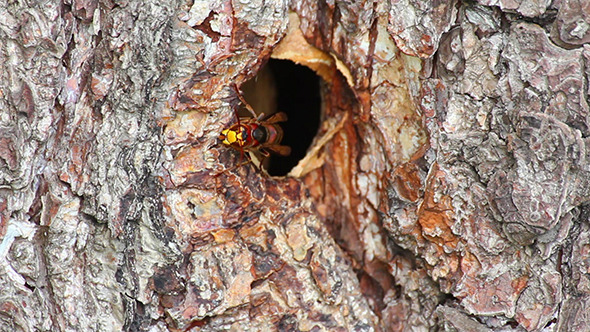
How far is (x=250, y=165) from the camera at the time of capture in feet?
5.79

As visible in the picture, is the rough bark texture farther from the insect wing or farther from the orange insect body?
the insect wing

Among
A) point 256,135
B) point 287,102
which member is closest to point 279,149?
point 256,135

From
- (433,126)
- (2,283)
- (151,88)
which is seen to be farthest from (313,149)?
(2,283)

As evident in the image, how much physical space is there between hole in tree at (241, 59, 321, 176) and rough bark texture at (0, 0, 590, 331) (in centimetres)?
72

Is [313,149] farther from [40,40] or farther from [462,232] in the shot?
[40,40]

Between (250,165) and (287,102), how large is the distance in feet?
3.14

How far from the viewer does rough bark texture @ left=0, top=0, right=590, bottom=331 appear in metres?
1.48

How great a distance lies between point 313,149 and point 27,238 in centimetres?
92

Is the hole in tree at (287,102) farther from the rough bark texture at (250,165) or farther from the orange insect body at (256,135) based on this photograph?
the rough bark texture at (250,165)

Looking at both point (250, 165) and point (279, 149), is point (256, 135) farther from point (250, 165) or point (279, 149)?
point (250, 165)

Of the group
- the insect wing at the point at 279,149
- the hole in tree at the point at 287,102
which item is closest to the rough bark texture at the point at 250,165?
the insect wing at the point at 279,149

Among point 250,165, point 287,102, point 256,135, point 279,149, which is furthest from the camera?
point 287,102

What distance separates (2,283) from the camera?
5.25ft

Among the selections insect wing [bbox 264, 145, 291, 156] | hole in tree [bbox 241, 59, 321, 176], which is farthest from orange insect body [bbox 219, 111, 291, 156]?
hole in tree [bbox 241, 59, 321, 176]
